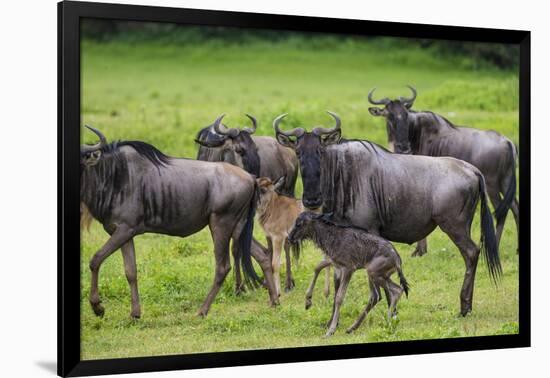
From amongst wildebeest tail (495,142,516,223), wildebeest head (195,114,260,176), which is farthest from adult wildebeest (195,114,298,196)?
wildebeest tail (495,142,516,223)

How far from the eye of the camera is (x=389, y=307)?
36.0 feet

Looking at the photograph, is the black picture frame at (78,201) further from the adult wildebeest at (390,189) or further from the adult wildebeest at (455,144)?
the adult wildebeest at (390,189)

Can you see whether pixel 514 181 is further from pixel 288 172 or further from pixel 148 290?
pixel 148 290

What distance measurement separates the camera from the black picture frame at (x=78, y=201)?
9.71 metres

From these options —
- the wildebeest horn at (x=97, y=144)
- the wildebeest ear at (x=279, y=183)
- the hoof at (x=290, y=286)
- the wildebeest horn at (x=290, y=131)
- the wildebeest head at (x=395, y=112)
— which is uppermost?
the wildebeest head at (x=395, y=112)

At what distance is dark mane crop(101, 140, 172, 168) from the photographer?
1019 centimetres

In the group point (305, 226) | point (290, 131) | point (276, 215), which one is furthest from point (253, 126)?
point (305, 226)

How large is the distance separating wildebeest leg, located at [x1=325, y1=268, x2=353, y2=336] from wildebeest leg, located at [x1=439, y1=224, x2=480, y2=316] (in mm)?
1065

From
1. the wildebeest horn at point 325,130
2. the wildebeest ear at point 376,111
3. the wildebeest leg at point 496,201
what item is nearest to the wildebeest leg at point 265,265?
the wildebeest horn at point 325,130

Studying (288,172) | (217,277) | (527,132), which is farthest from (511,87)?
(217,277)

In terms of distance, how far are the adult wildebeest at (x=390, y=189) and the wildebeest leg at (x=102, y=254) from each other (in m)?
1.61

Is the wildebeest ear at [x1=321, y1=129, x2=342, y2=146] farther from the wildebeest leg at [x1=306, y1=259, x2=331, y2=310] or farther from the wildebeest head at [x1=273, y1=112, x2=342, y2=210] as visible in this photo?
the wildebeest leg at [x1=306, y1=259, x2=331, y2=310]

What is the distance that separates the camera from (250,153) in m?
10.8

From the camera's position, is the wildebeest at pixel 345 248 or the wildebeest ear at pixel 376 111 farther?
the wildebeest ear at pixel 376 111
